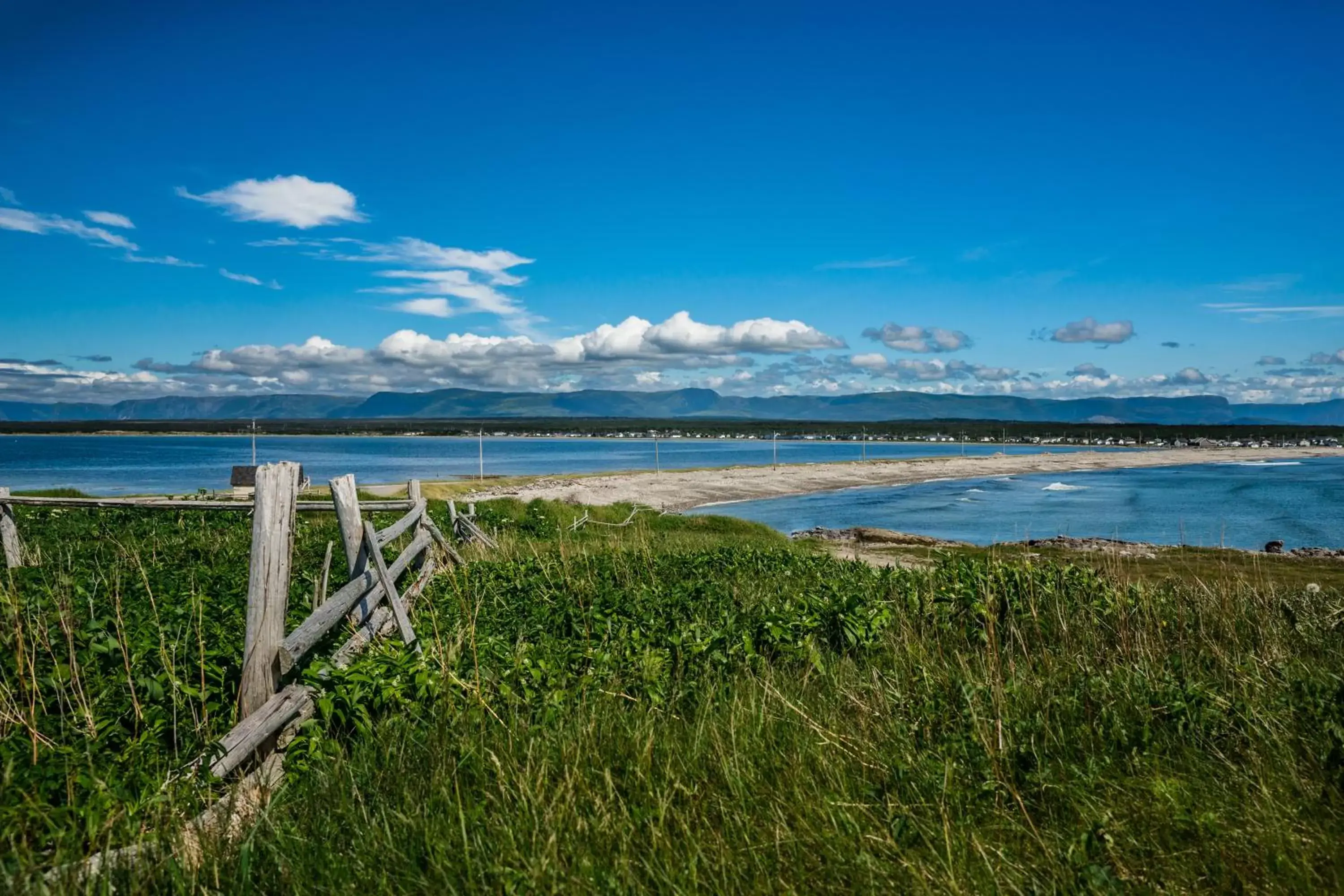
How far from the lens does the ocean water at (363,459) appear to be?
7512cm

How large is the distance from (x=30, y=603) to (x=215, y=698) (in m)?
3.18

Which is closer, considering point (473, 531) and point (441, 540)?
point (441, 540)

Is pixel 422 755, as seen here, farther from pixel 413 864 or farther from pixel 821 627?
pixel 821 627

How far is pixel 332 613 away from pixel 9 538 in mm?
10462

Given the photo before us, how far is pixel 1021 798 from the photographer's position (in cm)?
426

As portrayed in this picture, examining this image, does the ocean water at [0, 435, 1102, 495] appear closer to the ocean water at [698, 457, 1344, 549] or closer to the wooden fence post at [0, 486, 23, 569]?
the ocean water at [698, 457, 1344, 549]

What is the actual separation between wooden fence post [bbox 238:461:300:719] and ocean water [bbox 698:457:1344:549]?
2373cm

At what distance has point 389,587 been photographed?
299 inches

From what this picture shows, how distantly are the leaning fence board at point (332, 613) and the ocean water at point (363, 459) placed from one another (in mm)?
45231

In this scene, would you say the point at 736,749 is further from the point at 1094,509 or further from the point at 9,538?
the point at 1094,509

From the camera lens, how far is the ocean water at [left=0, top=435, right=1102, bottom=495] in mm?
75125

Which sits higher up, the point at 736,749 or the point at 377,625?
the point at 736,749

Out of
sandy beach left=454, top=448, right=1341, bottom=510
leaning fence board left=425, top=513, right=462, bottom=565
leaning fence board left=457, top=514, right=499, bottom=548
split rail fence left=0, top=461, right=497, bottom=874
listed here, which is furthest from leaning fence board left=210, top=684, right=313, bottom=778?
sandy beach left=454, top=448, right=1341, bottom=510

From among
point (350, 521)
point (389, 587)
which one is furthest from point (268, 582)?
point (350, 521)
